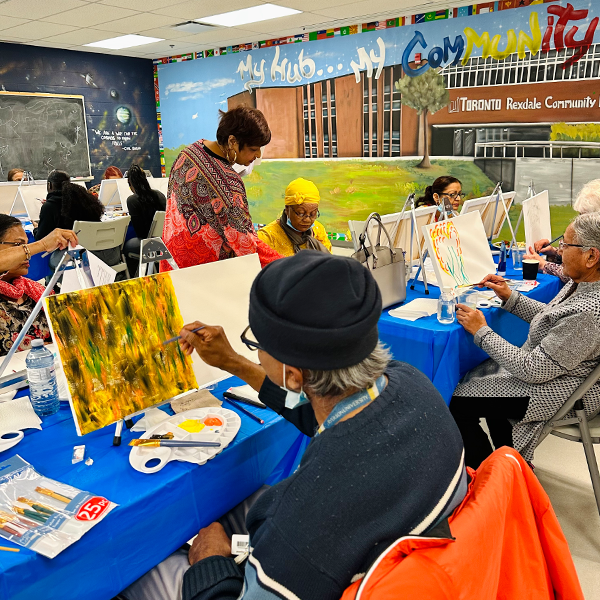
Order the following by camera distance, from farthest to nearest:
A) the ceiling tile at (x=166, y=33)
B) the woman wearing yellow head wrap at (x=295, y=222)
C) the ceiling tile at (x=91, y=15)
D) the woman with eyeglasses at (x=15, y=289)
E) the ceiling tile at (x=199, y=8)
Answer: the ceiling tile at (x=166, y=33)
the ceiling tile at (x=91, y=15)
the ceiling tile at (x=199, y=8)
the woman wearing yellow head wrap at (x=295, y=222)
the woman with eyeglasses at (x=15, y=289)

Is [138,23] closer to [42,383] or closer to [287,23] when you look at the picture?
[287,23]

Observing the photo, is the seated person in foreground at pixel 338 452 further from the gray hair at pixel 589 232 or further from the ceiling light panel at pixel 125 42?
the ceiling light panel at pixel 125 42

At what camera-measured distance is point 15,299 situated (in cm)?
190

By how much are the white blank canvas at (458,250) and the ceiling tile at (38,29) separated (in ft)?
17.9

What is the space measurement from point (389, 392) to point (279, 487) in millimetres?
237

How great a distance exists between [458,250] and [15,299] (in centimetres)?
203

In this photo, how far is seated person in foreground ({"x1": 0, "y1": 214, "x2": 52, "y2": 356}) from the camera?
1820 mm

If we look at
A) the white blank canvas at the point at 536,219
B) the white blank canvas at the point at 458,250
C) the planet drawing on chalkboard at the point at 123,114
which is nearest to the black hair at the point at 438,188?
the white blank canvas at the point at 536,219

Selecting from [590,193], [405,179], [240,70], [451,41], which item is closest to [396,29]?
[451,41]

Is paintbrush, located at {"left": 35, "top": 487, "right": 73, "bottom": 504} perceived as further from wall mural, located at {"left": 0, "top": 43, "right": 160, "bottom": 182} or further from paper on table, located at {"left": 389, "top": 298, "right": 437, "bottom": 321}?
wall mural, located at {"left": 0, "top": 43, "right": 160, "bottom": 182}

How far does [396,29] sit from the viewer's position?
19.4 ft

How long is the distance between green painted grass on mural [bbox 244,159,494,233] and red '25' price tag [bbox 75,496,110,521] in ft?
18.3

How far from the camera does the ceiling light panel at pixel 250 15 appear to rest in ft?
17.5

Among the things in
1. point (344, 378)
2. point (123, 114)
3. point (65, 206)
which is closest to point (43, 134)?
point (123, 114)
